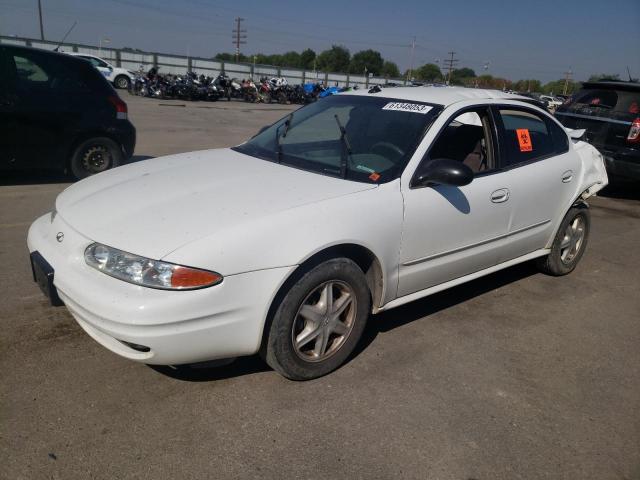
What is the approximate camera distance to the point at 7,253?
448 cm

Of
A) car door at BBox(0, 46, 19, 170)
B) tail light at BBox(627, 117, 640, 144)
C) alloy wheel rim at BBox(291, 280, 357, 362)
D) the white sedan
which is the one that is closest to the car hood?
the white sedan

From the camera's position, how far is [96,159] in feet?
23.5

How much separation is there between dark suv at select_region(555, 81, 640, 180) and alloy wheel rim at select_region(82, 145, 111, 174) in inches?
277

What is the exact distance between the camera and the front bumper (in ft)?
7.91

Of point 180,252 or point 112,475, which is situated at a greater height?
point 180,252

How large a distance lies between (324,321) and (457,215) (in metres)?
1.17

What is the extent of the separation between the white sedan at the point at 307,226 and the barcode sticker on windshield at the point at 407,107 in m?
0.02

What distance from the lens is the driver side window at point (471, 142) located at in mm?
3777

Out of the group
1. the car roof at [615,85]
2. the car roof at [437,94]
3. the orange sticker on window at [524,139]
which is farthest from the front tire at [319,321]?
the car roof at [615,85]

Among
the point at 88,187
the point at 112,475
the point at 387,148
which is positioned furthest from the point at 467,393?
the point at 88,187

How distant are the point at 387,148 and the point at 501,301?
1.71 m

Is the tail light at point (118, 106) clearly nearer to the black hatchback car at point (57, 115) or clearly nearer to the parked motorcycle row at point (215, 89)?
the black hatchback car at point (57, 115)

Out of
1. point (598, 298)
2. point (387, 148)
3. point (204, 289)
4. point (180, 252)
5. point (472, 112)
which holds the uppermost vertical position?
point (472, 112)

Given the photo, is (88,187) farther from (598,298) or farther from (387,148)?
(598,298)
